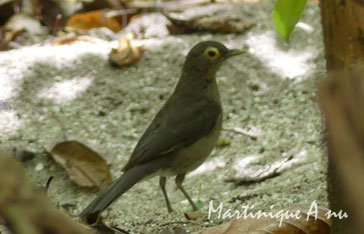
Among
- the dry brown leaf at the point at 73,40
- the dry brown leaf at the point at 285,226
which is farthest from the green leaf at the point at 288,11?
the dry brown leaf at the point at 73,40

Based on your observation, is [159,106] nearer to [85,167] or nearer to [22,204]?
[85,167]

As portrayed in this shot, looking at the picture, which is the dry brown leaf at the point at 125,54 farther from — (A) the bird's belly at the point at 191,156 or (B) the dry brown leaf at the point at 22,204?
(B) the dry brown leaf at the point at 22,204

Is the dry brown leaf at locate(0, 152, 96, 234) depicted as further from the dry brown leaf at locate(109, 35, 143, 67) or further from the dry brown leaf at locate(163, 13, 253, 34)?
the dry brown leaf at locate(163, 13, 253, 34)

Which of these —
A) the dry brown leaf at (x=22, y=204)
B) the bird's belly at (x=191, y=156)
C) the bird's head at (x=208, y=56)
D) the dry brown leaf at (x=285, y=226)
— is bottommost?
the bird's belly at (x=191, y=156)

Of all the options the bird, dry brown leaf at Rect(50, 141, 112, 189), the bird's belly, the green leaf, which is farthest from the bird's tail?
the green leaf

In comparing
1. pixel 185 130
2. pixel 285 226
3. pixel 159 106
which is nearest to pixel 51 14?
pixel 159 106

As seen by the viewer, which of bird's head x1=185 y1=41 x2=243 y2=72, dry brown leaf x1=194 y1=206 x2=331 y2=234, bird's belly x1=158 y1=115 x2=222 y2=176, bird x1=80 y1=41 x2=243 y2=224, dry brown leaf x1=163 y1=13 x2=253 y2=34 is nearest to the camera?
dry brown leaf x1=194 y1=206 x2=331 y2=234
